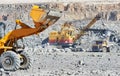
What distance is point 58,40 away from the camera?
47.9 meters

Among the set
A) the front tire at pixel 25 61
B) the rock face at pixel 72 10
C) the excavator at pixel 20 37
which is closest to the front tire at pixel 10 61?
the excavator at pixel 20 37

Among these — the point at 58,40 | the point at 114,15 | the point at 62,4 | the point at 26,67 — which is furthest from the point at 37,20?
the point at 62,4

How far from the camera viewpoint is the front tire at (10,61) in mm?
17219

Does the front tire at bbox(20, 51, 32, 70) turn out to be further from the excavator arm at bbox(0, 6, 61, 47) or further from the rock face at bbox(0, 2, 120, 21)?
the rock face at bbox(0, 2, 120, 21)

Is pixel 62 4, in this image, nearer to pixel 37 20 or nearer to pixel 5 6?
pixel 5 6

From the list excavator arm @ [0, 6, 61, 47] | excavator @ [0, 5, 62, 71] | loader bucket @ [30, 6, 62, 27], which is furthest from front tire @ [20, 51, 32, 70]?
loader bucket @ [30, 6, 62, 27]

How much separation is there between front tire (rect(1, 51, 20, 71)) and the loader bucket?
3.98 feet

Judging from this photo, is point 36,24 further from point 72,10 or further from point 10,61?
point 72,10

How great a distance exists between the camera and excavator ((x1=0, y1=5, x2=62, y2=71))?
1725 cm

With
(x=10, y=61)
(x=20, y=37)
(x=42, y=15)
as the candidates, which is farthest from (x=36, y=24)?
(x=10, y=61)

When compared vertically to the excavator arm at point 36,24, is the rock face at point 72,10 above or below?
below

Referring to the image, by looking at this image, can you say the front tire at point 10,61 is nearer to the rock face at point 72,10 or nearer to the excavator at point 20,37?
the excavator at point 20,37

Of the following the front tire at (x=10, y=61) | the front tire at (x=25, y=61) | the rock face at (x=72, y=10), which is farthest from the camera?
the rock face at (x=72, y=10)

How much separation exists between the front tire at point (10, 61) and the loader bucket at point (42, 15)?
1.21 meters
